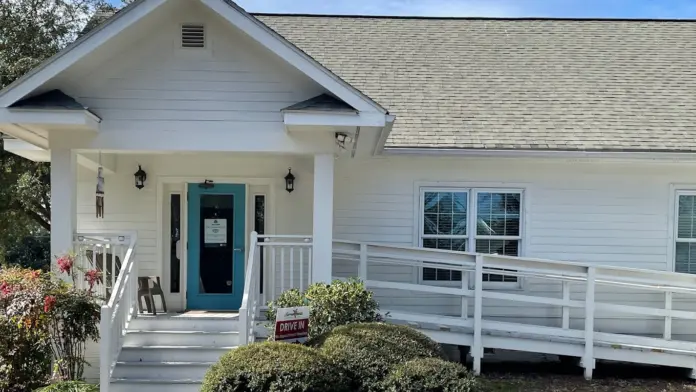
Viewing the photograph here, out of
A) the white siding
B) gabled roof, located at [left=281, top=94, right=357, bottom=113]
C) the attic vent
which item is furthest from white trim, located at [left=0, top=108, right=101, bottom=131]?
gabled roof, located at [left=281, top=94, right=357, bottom=113]

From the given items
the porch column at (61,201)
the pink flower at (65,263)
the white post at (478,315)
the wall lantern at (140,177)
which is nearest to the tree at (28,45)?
the wall lantern at (140,177)

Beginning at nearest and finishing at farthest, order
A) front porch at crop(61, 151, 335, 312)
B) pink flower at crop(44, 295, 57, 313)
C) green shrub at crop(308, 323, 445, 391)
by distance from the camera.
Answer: green shrub at crop(308, 323, 445, 391) → pink flower at crop(44, 295, 57, 313) → front porch at crop(61, 151, 335, 312)

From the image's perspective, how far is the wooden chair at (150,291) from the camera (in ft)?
30.6

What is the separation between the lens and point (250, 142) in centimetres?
789

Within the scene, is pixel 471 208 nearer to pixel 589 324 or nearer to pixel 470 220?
pixel 470 220

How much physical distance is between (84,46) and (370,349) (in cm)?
488

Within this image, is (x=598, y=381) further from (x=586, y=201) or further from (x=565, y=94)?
(x=565, y=94)

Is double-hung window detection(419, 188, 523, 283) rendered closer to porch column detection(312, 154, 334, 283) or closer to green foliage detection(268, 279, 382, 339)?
porch column detection(312, 154, 334, 283)

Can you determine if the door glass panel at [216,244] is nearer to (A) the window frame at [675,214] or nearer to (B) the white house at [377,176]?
(B) the white house at [377,176]

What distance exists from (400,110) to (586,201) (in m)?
3.60

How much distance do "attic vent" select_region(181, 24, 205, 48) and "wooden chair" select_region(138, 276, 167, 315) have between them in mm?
3889

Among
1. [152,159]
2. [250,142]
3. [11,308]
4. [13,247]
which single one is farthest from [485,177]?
[13,247]

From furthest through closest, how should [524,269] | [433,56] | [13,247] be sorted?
1. [13,247]
2. [433,56]
3. [524,269]

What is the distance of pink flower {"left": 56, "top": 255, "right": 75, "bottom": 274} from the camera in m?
7.35
